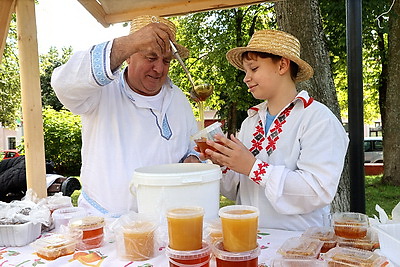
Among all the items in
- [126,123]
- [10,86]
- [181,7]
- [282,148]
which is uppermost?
[10,86]

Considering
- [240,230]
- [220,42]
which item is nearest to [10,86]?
[220,42]

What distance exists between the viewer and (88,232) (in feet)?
4.81

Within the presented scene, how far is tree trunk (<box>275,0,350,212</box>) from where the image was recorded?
3.81 metres

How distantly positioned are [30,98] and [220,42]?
7704 mm

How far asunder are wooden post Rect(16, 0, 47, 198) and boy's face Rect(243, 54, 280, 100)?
1533 mm

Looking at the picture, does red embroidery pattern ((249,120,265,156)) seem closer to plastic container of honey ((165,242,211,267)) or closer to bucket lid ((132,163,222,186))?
bucket lid ((132,163,222,186))

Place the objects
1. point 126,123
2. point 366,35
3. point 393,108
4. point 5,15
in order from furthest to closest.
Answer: point 366,35 → point 393,108 → point 5,15 → point 126,123

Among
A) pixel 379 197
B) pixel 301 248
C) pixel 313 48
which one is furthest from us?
pixel 379 197

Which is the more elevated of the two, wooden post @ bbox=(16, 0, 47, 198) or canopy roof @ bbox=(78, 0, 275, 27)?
canopy roof @ bbox=(78, 0, 275, 27)

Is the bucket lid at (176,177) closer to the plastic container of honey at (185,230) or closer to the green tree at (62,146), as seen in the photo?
the plastic container of honey at (185,230)

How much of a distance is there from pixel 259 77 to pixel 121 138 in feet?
2.74

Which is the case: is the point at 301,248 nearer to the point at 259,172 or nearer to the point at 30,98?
the point at 259,172

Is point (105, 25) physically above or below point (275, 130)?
above

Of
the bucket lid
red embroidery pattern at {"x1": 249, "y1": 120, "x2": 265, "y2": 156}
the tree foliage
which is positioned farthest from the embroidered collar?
the tree foliage
